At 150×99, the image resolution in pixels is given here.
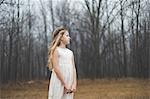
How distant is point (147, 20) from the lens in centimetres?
3344

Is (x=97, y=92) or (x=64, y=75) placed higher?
(x=64, y=75)

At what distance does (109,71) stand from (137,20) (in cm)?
718

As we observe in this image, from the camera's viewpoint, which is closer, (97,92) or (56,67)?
(56,67)

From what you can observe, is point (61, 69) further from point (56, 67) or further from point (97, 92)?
point (97, 92)

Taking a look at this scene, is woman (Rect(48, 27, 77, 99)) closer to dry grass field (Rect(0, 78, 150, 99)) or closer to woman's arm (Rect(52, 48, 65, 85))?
woman's arm (Rect(52, 48, 65, 85))

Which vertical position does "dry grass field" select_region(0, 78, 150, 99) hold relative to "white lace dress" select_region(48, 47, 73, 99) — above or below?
below

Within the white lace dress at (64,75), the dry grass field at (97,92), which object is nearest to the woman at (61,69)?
the white lace dress at (64,75)

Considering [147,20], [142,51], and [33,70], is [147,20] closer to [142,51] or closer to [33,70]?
[142,51]

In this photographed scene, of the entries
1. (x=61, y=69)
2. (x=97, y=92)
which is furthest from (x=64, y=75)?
(x=97, y=92)

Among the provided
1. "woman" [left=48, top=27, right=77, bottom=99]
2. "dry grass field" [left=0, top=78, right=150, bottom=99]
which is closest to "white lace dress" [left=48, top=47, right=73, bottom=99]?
"woman" [left=48, top=27, right=77, bottom=99]

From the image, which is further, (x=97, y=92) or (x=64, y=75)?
(x=97, y=92)

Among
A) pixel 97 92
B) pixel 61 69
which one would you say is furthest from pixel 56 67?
pixel 97 92

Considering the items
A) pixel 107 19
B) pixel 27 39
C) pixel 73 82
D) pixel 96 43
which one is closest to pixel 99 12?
pixel 107 19

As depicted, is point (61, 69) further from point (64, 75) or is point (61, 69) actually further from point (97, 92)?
point (97, 92)
